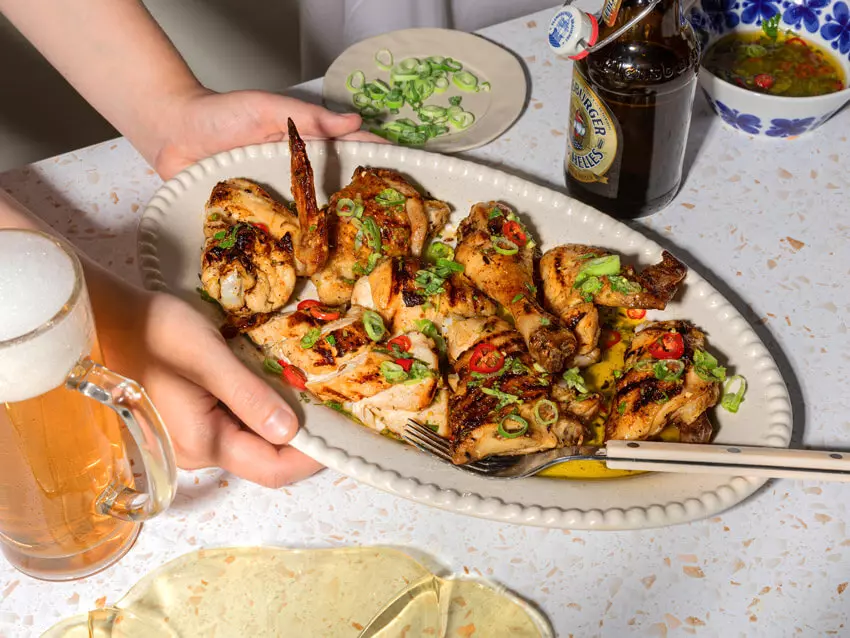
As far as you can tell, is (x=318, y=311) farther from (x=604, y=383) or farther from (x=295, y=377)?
(x=604, y=383)

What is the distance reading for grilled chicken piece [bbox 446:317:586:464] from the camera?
1.31m

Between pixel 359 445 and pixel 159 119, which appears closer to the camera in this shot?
pixel 359 445

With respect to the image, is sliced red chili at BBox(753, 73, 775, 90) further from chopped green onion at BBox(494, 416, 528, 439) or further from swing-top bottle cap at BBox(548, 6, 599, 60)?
chopped green onion at BBox(494, 416, 528, 439)

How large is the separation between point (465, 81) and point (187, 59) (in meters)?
1.60

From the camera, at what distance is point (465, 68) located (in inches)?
80.7

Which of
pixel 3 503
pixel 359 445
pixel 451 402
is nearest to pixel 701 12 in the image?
pixel 451 402

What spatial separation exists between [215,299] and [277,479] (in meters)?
0.36

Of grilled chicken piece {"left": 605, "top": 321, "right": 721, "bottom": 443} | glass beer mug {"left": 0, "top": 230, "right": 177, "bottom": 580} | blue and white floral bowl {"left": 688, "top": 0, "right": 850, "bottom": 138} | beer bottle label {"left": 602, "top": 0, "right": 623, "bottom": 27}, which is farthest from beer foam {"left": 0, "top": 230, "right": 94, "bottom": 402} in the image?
blue and white floral bowl {"left": 688, "top": 0, "right": 850, "bottom": 138}

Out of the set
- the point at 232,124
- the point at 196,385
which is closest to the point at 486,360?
the point at 196,385

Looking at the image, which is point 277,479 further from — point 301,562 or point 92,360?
point 92,360

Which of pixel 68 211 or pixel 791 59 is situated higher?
pixel 791 59

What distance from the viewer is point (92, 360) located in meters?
1.03

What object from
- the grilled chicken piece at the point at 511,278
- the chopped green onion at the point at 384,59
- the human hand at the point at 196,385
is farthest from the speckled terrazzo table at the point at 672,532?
the chopped green onion at the point at 384,59

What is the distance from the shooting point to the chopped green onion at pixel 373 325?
1459 millimetres
